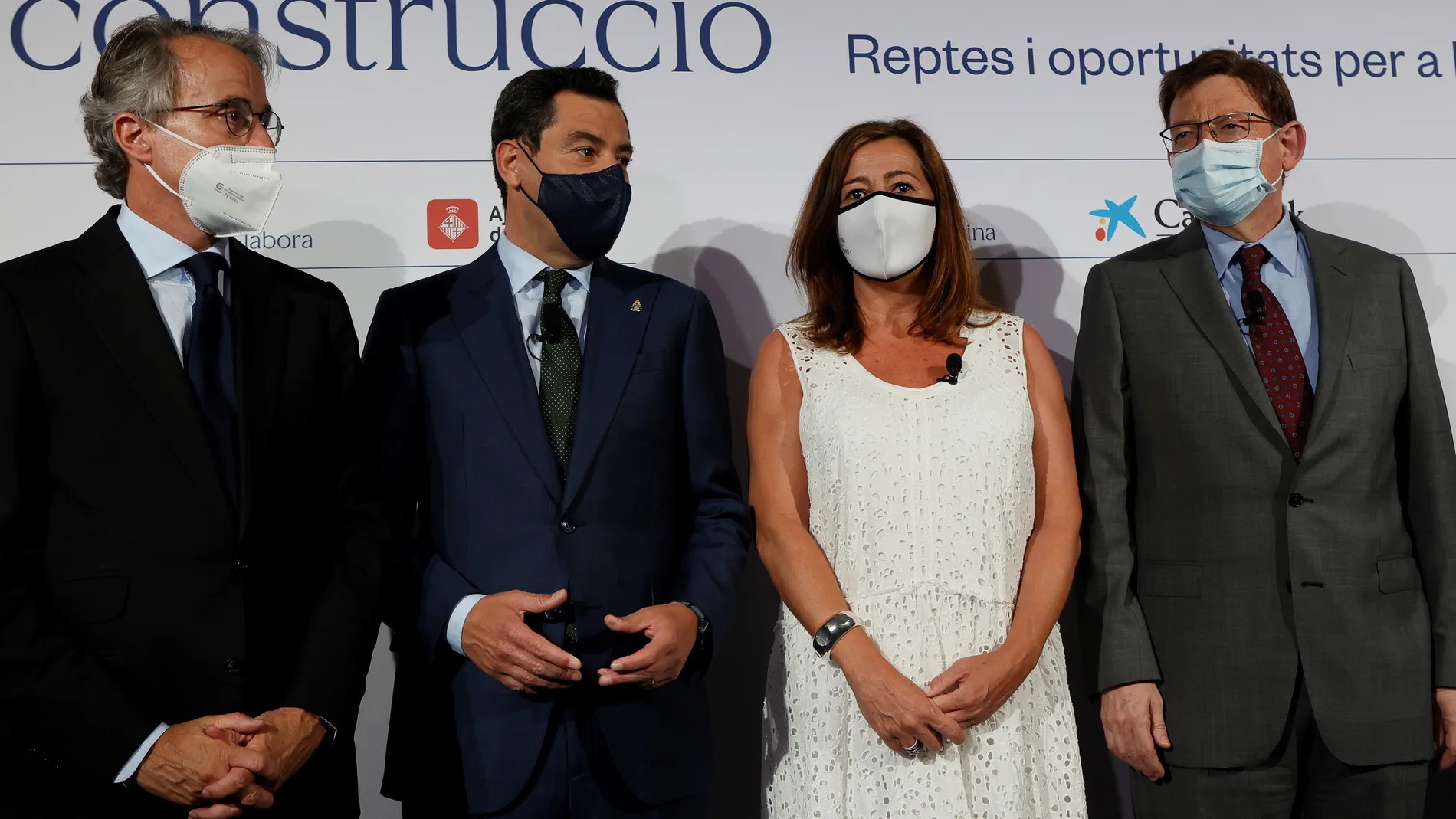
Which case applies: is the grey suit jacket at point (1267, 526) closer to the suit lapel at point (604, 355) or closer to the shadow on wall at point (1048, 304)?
the shadow on wall at point (1048, 304)

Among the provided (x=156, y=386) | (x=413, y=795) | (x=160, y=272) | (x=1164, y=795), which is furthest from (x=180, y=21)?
(x=1164, y=795)

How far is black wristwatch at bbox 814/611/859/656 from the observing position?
2438mm

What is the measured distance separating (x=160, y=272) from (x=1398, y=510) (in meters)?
2.48

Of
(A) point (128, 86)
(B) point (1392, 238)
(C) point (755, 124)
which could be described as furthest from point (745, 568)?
(B) point (1392, 238)

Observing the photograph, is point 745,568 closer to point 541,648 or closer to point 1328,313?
point 541,648

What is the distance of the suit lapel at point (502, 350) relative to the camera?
8.01ft

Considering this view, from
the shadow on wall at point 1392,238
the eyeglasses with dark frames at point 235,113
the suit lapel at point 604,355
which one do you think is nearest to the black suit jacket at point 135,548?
the eyeglasses with dark frames at point 235,113

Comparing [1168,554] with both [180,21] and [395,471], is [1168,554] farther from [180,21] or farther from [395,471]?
[180,21]

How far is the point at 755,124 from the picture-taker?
135 inches

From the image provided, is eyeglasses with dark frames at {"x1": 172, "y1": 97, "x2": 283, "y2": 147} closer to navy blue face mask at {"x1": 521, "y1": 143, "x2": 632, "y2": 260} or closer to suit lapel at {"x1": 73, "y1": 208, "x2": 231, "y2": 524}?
suit lapel at {"x1": 73, "y1": 208, "x2": 231, "y2": 524}

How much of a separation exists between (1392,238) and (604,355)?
239cm

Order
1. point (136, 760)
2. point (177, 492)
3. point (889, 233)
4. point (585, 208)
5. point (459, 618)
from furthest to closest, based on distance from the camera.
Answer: point (889, 233) → point (585, 208) → point (459, 618) → point (177, 492) → point (136, 760)

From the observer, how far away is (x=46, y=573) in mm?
2033

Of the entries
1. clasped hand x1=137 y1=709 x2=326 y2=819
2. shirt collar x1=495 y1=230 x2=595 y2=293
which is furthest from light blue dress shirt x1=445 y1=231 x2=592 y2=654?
clasped hand x1=137 y1=709 x2=326 y2=819
